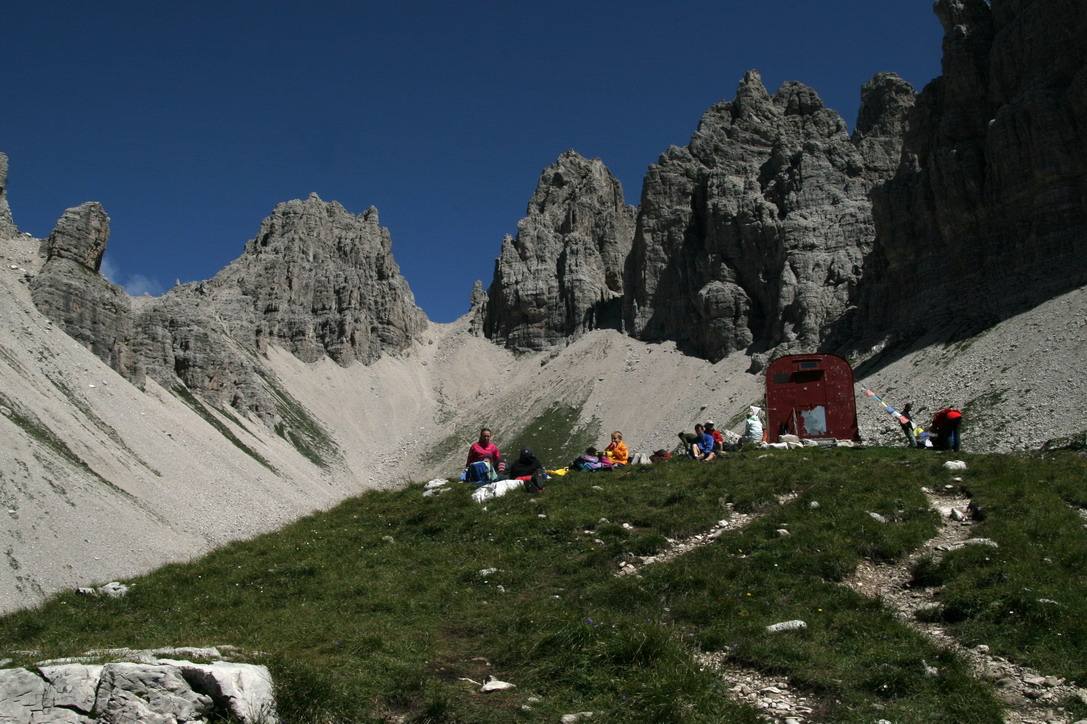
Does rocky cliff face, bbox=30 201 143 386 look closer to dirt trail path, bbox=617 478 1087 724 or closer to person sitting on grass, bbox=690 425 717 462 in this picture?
person sitting on grass, bbox=690 425 717 462

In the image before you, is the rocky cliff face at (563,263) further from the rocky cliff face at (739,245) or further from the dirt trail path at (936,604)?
the dirt trail path at (936,604)

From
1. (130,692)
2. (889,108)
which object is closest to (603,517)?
(130,692)

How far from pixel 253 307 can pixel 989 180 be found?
122951 mm

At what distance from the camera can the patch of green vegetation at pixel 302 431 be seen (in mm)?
109375

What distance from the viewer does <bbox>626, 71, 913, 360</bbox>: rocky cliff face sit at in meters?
113

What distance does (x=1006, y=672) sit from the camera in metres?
9.91

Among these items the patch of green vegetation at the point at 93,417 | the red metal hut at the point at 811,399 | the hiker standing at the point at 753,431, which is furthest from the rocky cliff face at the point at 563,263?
the hiker standing at the point at 753,431

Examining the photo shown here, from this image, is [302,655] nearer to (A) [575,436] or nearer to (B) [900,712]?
(B) [900,712]

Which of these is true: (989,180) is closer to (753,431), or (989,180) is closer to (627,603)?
(753,431)

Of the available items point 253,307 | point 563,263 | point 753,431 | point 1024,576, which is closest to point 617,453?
point 753,431

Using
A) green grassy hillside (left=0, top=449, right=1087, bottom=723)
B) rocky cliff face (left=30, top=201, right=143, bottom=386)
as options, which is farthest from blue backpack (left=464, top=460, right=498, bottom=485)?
rocky cliff face (left=30, top=201, right=143, bottom=386)

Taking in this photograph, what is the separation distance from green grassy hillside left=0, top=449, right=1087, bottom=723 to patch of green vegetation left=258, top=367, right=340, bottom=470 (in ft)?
303

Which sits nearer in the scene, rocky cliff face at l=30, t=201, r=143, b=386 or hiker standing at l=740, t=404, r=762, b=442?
hiker standing at l=740, t=404, r=762, b=442

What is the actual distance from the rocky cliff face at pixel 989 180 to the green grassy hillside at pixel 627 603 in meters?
58.5
